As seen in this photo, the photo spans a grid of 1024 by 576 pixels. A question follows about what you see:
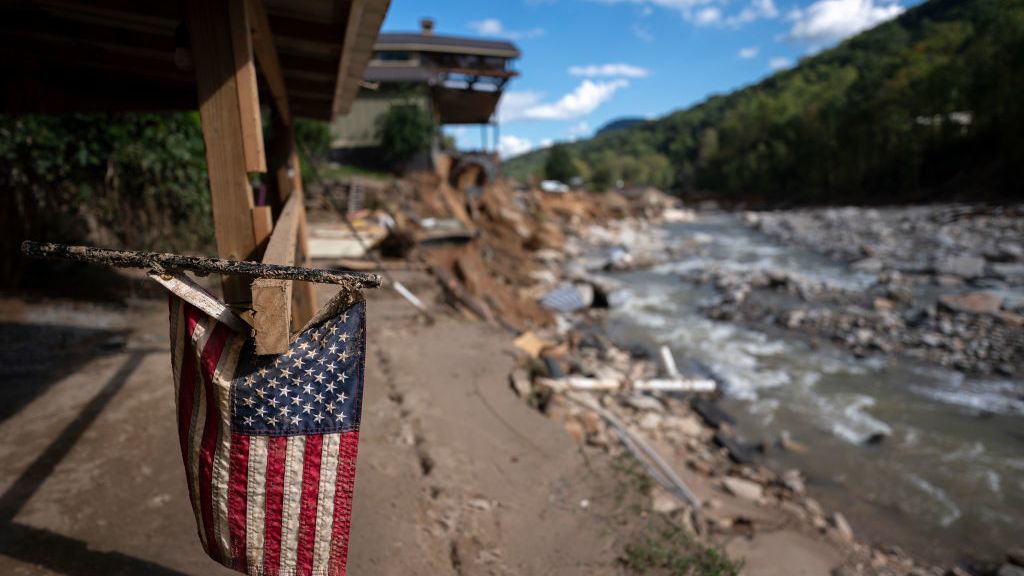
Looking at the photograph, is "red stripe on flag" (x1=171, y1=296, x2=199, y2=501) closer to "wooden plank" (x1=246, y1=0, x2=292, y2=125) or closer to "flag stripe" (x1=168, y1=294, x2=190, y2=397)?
"flag stripe" (x1=168, y1=294, x2=190, y2=397)

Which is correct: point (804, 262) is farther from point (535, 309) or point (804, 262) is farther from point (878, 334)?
point (535, 309)

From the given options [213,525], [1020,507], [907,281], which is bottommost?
[1020,507]

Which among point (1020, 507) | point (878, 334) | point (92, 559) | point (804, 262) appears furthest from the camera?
point (804, 262)

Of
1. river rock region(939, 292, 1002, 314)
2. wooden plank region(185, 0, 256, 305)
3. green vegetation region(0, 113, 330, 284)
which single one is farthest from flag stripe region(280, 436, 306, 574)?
river rock region(939, 292, 1002, 314)

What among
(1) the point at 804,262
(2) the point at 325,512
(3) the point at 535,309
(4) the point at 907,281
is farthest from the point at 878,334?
(2) the point at 325,512

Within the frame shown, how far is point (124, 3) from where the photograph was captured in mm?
2254

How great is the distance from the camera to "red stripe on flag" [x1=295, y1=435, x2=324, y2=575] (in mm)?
1511

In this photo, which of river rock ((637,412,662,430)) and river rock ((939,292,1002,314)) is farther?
river rock ((939,292,1002,314))

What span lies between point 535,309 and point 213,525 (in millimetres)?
9149

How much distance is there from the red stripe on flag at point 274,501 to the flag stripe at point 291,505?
11mm

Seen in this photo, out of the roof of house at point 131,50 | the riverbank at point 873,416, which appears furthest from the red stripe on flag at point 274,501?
the riverbank at point 873,416

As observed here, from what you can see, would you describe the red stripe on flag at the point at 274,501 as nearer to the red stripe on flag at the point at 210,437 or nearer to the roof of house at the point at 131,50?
the red stripe on flag at the point at 210,437

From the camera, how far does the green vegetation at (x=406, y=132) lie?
18016 millimetres

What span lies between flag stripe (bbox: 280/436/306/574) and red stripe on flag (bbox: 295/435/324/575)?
0.01 m
